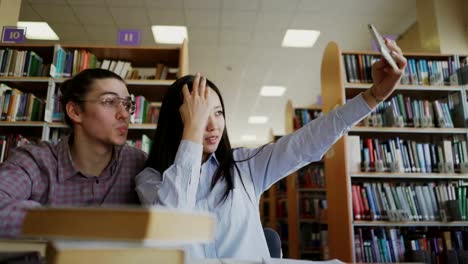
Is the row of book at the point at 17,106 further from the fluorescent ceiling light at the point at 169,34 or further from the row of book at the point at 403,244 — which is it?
the row of book at the point at 403,244

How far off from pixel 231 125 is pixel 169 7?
647 centimetres

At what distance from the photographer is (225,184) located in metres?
1.17

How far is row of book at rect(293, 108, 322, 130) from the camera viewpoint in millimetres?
4750

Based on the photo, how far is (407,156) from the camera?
9.59ft

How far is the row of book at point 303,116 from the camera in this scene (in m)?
4.75

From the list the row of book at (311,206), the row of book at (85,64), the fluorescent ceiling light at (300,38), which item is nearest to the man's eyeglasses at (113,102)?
the row of book at (85,64)

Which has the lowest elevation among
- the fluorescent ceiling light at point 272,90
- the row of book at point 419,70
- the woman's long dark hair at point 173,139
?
the woman's long dark hair at point 173,139

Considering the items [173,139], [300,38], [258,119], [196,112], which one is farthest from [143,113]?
[258,119]

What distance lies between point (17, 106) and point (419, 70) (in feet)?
11.6

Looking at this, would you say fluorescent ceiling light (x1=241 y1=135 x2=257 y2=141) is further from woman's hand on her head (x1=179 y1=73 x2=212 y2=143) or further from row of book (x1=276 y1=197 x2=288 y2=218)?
woman's hand on her head (x1=179 y1=73 x2=212 y2=143)

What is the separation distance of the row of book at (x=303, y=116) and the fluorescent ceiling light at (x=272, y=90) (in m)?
2.56

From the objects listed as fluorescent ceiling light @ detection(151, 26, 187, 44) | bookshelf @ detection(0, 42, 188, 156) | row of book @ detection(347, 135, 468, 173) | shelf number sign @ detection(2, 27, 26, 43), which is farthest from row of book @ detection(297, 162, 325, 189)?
shelf number sign @ detection(2, 27, 26, 43)

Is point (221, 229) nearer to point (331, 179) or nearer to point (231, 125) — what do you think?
→ point (331, 179)

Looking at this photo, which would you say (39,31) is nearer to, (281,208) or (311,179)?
(311,179)
